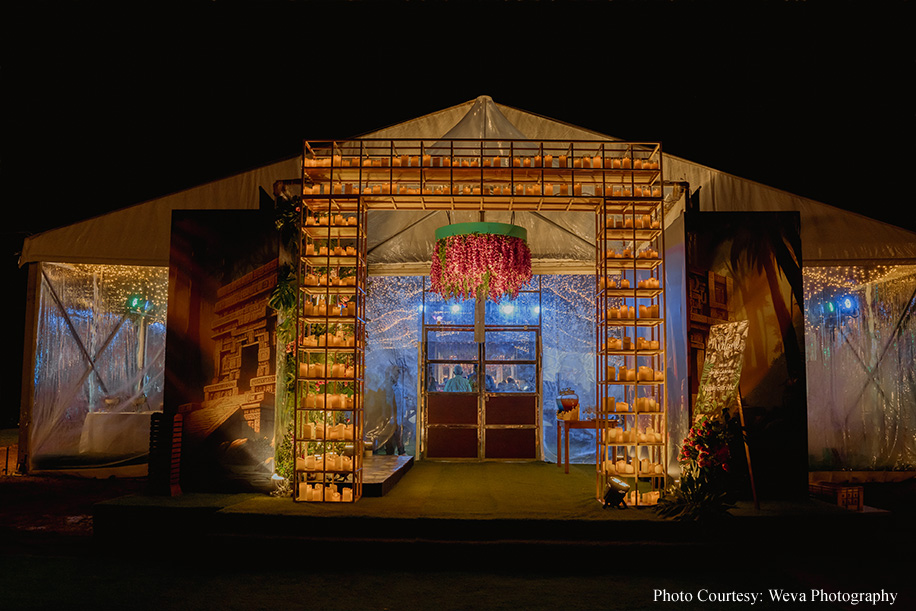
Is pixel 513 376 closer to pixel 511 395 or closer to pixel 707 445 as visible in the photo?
pixel 511 395

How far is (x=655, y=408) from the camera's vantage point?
5.48 meters

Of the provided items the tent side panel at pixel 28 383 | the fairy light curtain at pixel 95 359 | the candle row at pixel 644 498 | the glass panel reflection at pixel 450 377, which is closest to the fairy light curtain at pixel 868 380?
the candle row at pixel 644 498

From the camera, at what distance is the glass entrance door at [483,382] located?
897cm

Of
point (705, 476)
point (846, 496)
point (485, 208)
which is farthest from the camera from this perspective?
point (485, 208)

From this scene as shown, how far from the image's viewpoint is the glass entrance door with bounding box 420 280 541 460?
897 centimetres

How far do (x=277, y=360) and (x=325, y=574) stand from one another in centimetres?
219

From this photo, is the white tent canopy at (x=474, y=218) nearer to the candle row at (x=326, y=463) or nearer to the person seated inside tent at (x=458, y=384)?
the person seated inside tent at (x=458, y=384)

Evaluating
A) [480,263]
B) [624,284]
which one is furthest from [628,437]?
[480,263]

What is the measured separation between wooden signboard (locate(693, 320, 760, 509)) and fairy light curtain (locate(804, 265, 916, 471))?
3.53 metres

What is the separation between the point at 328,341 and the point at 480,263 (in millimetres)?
1851

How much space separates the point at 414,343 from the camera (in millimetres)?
9172

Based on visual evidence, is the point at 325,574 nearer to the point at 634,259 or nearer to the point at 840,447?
the point at 634,259

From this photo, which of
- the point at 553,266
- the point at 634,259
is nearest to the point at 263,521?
the point at 634,259

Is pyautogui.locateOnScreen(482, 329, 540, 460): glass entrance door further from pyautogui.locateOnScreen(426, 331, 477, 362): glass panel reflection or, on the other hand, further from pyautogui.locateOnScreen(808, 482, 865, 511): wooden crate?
pyautogui.locateOnScreen(808, 482, 865, 511): wooden crate
